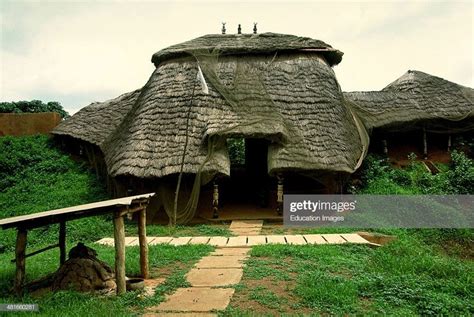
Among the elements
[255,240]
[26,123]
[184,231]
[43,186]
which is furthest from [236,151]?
[255,240]

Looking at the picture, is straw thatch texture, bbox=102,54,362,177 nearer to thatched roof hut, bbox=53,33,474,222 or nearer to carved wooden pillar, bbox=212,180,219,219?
thatched roof hut, bbox=53,33,474,222

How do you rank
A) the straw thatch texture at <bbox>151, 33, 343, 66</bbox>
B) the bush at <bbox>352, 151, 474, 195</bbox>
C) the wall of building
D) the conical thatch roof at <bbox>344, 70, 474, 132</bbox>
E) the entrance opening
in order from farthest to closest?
1. the wall of building
2. the conical thatch roof at <bbox>344, 70, 474, 132</bbox>
3. the straw thatch texture at <bbox>151, 33, 343, 66</bbox>
4. the entrance opening
5. the bush at <bbox>352, 151, 474, 195</bbox>

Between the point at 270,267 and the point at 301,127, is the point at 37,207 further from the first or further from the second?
the point at 270,267

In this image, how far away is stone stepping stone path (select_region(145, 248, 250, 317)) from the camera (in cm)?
452

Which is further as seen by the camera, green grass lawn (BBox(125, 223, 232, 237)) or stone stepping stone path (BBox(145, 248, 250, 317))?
green grass lawn (BBox(125, 223, 232, 237))

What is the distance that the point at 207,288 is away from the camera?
525 centimetres

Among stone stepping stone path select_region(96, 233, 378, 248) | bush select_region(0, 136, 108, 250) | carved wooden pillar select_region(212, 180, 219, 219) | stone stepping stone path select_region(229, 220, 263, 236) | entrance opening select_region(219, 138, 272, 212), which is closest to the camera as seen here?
stone stepping stone path select_region(96, 233, 378, 248)

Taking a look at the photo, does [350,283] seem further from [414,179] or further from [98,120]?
[98,120]

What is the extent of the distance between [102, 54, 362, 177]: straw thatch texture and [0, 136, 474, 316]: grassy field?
60.6 inches

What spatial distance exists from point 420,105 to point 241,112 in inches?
260

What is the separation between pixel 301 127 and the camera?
11.1m

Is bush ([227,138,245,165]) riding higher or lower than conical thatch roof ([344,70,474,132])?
lower

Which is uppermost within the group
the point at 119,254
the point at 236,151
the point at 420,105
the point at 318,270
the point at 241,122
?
the point at 420,105

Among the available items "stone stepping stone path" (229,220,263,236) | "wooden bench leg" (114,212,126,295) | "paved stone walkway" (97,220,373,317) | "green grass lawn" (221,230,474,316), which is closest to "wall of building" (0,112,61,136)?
"paved stone walkway" (97,220,373,317)
